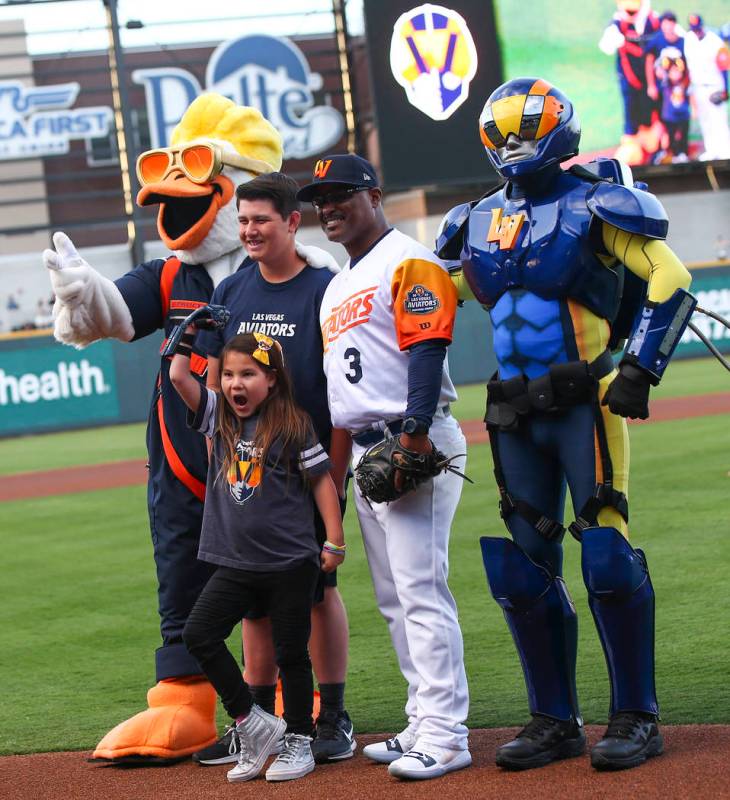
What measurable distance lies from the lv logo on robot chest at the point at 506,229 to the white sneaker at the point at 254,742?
1.65 metres

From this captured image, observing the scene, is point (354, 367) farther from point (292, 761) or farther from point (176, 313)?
point (292, 761)

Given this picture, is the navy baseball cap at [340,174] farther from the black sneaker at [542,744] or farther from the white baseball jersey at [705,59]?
the white baseball jersey at [705,59]

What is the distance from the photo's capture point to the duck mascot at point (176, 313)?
180 inches

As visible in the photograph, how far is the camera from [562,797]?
3602 millimetres

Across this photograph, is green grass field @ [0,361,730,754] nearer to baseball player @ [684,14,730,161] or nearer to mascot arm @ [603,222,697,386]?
mascot arm @ [603,222,697,386]

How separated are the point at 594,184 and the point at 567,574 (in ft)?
11.4

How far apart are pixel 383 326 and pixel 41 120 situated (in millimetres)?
26603

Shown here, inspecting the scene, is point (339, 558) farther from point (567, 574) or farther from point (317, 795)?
point (567, 574)

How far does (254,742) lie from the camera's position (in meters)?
4.13

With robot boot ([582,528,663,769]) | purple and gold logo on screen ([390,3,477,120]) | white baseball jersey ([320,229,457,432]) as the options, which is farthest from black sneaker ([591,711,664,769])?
purple and gold logo on screen ([390,3,477,120])

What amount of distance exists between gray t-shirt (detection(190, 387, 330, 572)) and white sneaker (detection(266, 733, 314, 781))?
54 cm

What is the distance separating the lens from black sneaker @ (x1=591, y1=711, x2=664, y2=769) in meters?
3.78

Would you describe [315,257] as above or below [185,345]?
above

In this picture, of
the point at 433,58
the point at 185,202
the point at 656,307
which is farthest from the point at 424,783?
the point at 433,58
